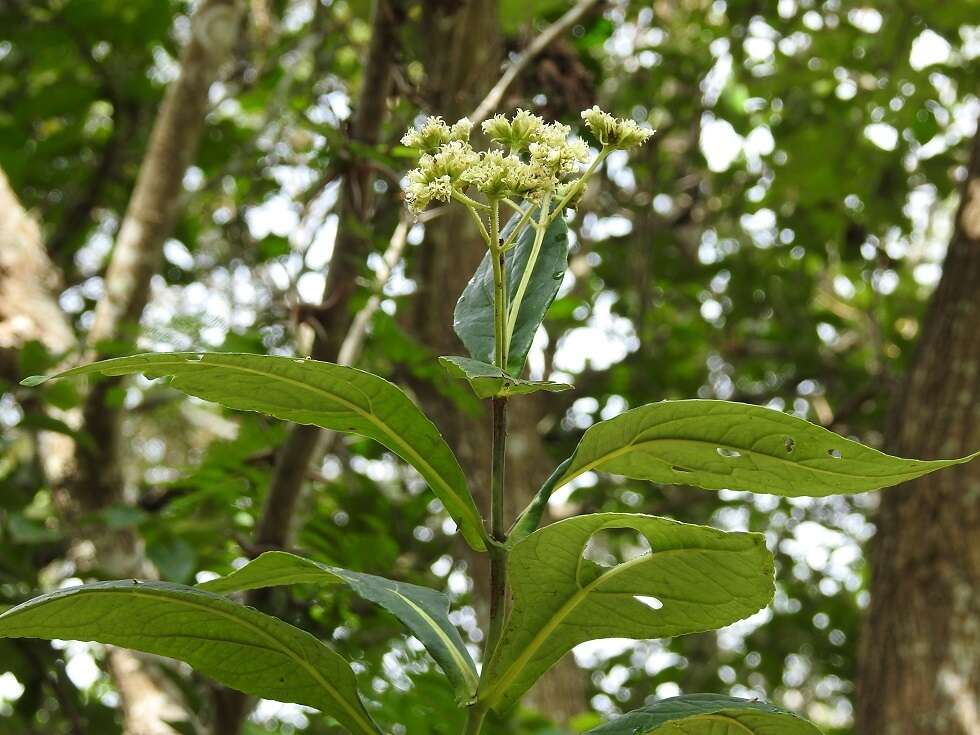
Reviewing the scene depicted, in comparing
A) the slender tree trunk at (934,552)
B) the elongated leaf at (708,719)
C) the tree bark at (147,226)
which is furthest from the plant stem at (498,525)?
the slender tree trunk at (934,552)

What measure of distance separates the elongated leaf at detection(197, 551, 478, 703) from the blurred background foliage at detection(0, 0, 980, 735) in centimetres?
139

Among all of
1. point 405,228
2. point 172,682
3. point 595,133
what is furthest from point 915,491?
point 595,133

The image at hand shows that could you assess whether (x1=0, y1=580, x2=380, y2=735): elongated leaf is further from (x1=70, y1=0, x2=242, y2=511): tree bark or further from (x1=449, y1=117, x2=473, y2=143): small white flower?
(x1=70, y1=0, x2=242, y2=511): tree bark

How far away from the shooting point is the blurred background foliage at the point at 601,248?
113 inches

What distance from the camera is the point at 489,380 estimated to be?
2.97ft

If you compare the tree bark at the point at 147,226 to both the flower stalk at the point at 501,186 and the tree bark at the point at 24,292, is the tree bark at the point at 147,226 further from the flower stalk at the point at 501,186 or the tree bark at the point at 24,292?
the flower stalk at the point at 501,186

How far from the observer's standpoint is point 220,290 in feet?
15.9

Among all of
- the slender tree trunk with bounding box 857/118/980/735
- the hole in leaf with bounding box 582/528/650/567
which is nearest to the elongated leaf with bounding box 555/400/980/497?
the slender tree trunk with bounding box 857/118/980/735

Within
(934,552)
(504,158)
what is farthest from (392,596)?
(934,552)

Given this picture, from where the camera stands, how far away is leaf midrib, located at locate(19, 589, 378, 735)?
96cm

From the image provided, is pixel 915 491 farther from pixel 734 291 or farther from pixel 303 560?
pixel 303 560

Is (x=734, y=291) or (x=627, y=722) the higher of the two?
(x=734, y=291)

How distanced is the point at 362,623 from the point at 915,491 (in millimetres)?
1786

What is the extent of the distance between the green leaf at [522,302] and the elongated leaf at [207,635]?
1.07ft
